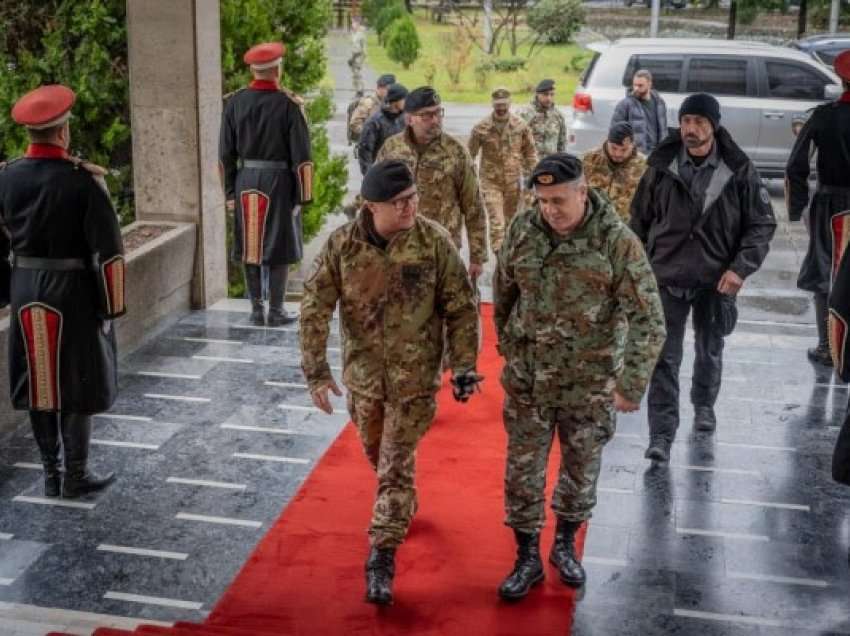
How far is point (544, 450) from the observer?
5109 millimetres

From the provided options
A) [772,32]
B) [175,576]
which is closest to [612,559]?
[175,576]

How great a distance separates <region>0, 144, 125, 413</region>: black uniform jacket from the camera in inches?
228

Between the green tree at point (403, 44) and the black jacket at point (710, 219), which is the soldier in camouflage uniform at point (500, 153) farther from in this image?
the green tree at point (403, 44)

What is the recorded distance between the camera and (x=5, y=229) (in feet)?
19.7

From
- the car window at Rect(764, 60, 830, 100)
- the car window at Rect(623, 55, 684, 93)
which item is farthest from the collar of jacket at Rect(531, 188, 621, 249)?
the car window at Rect(764, 60, 830, 100)

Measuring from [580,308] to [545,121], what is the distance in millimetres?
7940

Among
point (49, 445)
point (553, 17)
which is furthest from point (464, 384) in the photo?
point (553, 17)

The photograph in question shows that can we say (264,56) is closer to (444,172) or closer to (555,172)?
(444,172)

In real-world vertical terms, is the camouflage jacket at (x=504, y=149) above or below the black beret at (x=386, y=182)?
below

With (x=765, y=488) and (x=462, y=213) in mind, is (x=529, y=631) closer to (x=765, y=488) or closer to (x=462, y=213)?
(x=765, y=488)

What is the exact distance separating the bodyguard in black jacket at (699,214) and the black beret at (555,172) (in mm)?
1598

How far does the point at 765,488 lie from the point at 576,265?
→ 2188mm

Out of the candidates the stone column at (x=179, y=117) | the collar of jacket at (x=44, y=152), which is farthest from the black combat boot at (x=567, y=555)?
the stone column at (x=179, y=117)

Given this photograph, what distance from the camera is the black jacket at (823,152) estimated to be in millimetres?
8016
